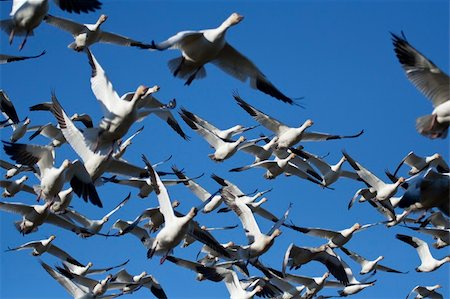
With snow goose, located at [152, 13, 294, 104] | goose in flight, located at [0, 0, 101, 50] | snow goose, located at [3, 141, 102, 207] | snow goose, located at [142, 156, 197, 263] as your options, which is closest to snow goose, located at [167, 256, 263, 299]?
snow goose, located at [3, 141, 102, 207]

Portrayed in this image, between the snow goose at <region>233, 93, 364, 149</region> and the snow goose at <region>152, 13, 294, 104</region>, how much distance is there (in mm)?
3958

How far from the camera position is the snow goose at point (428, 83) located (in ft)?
39.0

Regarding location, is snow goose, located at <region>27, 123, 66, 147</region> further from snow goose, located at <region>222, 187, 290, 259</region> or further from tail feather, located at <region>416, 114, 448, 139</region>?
tail feather, located at <region>416, 114, 448, 139</region>

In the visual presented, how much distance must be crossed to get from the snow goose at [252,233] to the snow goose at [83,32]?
3109mm

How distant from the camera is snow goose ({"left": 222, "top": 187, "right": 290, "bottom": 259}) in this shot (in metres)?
15.1

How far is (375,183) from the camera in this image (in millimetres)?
17484

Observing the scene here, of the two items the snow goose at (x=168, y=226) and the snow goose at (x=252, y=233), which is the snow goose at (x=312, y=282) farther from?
the snow goose at (x=168, y=226)

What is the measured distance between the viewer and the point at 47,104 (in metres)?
16.8

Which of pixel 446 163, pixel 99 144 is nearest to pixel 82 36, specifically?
pixel 99 144

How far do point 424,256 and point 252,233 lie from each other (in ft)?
18.0

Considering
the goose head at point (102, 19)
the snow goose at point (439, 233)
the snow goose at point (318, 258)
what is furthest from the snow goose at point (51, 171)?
the snow goose at point (439, 233)

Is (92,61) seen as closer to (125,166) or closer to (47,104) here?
(125,166)

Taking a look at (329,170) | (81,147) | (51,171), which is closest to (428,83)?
(81,147)

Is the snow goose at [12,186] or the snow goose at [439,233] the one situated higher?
the snow goose at [12,186]
